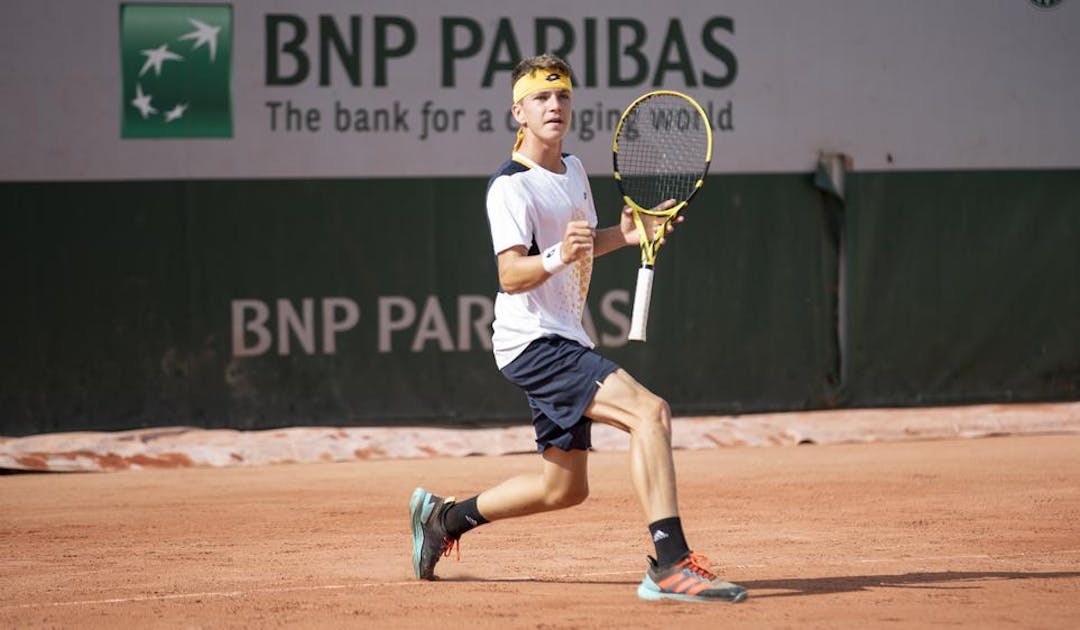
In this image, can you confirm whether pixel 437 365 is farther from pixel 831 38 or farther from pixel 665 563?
pixel 665 563

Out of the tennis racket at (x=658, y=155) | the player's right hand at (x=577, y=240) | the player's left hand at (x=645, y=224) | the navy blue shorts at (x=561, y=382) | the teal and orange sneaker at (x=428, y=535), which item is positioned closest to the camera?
the player's right hand at (x=577, y=240)

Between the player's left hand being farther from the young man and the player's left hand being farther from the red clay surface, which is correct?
the red clay surface

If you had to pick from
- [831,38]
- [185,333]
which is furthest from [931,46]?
[185,333]

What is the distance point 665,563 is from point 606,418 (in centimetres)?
45

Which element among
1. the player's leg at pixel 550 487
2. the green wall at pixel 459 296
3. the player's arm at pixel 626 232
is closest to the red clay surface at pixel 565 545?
the player's leg at pixel 550 487

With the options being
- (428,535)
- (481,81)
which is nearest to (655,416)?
(428,535)

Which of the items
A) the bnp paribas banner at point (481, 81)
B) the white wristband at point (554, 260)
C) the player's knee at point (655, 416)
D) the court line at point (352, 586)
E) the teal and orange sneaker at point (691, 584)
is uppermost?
the bnp paribas banner at point (481, 81)

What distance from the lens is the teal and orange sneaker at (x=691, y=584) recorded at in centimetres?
457

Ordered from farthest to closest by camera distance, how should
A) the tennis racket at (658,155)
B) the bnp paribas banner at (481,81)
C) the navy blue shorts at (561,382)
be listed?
1. the bnp paribas banner at (481,81)
2. the tennis racket at (658,155)
3. the navy blue shorts at (561,382)

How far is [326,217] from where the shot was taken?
367 inches

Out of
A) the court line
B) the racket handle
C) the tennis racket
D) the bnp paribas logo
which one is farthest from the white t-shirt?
the bnp paribas logo

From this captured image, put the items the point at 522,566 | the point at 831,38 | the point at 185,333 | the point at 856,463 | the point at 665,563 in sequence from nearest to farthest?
the point at 665,563, the point at 522,566, the point at 856,463, the point at 185,333, the point at 831,38

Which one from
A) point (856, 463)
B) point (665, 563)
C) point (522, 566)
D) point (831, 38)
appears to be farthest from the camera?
point (831, 38)

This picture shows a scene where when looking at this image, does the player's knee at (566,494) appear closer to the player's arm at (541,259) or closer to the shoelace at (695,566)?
the shoelace at (695,566)
